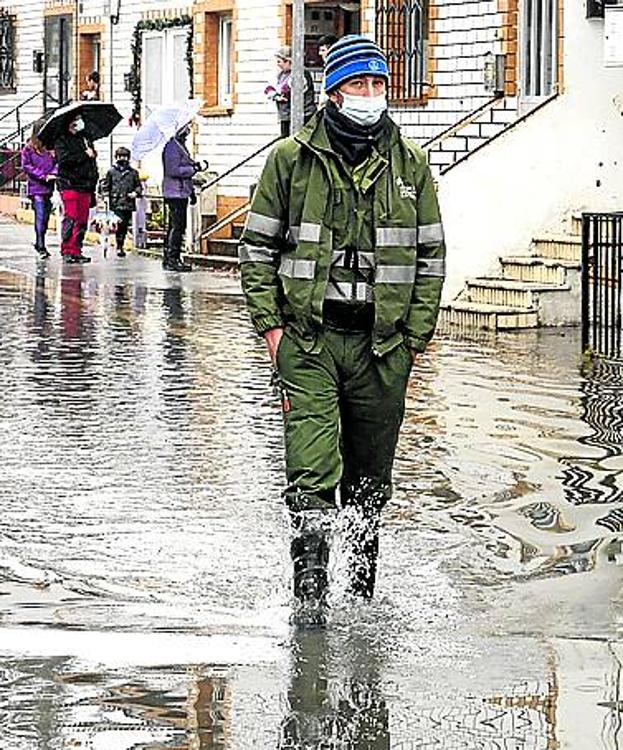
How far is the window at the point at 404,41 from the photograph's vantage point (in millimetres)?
26094

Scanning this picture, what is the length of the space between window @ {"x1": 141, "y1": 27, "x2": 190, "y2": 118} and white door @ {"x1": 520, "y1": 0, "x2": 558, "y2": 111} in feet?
40.3

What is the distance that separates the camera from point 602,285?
53.5 ft

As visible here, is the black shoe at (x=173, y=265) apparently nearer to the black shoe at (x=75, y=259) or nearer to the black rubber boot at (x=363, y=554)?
the black shoe at (x=75, y=259)

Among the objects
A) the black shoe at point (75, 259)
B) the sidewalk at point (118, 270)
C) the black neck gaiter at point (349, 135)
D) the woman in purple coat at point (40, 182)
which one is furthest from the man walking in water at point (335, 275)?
the woman in purple coat at point (40, 182)

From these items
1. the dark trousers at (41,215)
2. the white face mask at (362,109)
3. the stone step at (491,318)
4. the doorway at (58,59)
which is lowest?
the stone step at (491,318)

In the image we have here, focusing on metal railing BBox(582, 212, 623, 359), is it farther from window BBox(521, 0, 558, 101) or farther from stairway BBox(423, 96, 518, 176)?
stairway BBox(423, 96, 518, 176)

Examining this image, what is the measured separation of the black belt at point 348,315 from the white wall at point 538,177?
1209 centimetres

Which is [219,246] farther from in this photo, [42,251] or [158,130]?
[42,251]

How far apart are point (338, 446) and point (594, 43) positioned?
1414 cm

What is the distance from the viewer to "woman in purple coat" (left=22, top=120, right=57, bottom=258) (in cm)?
2900

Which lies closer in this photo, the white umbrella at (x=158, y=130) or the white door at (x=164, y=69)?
the white umbrella at (x=158, y=130)

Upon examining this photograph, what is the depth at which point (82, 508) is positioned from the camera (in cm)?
1011

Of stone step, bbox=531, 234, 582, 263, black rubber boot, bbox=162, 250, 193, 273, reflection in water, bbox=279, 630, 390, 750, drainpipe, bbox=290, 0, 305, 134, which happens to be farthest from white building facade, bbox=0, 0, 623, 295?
reflection in water, bbox=279, 630, 390, 750

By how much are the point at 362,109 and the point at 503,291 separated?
1174cm
